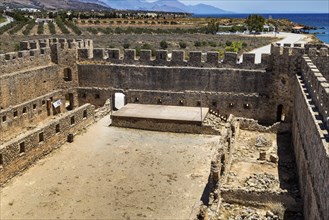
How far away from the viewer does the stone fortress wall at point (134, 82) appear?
20969mm

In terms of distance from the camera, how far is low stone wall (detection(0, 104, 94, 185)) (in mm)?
16203

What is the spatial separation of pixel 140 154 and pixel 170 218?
5.78 metres

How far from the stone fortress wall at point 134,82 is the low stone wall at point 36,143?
53mm

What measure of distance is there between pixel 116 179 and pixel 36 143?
406cm

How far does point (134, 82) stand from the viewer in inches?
969

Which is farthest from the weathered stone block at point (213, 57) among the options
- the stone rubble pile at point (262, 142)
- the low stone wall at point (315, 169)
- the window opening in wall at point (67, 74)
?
the low stone wall at point (315, 169)

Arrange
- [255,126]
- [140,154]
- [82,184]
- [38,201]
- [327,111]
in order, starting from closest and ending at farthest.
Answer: [327,111] < [38,201] < [82,184] < [140,154] < [255,126]

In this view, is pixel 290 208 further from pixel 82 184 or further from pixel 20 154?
pixel 20 154

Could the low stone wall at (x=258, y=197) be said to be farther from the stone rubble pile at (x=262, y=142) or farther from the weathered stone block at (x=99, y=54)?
the weathered stone block at (x=99, y=54)

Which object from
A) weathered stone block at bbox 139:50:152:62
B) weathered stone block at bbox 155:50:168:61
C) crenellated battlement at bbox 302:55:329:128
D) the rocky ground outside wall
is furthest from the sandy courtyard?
crenellated battlement at bbox 302:55:329:128

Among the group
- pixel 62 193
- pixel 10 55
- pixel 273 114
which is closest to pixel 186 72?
pixel 273 114

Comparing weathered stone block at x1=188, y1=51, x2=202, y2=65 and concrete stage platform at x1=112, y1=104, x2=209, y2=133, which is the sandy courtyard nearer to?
concrete stage platform at x1=112, y1=104, x2=209, y2=133

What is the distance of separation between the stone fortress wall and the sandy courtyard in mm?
1567

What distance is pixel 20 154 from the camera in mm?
17031
